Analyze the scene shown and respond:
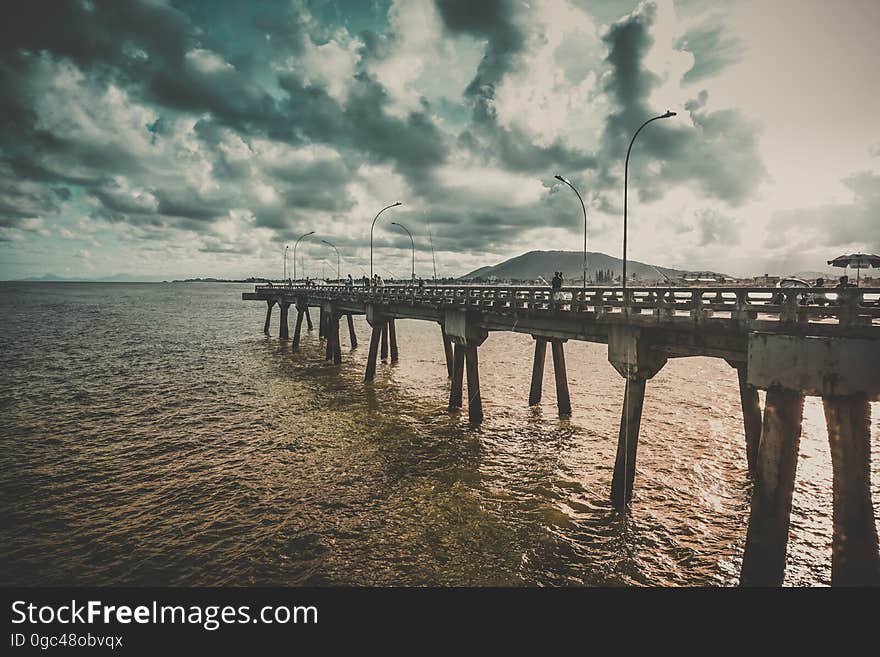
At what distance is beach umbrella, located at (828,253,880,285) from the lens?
30812 millimetres

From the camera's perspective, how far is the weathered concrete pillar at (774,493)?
29.2 ft

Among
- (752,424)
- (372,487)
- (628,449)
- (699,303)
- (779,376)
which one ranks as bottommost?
(372,487)

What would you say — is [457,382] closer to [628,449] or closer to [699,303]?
[628,449]

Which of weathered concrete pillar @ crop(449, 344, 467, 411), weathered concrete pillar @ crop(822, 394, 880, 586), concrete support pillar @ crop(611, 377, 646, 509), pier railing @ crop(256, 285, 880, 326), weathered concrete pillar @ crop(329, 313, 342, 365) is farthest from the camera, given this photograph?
weathered concrete pillar @ crop(329, 313, 342, 365)

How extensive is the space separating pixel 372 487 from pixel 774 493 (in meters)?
11.0

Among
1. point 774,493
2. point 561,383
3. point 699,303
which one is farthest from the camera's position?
point 561,383

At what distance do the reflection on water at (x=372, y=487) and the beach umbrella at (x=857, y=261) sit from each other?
42.2ft

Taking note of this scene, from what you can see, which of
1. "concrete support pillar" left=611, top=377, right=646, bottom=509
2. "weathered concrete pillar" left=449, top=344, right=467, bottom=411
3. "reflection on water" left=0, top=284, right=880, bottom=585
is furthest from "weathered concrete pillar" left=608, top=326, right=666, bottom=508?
"weathered concrete pillar" left=449, top=344, right=467, bottom=411

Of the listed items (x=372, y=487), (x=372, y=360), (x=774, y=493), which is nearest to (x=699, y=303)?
(x=774, y=493)

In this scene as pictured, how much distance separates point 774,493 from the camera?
29.5ft

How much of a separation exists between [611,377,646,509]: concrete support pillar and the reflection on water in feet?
1.87

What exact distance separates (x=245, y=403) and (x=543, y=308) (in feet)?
59.1

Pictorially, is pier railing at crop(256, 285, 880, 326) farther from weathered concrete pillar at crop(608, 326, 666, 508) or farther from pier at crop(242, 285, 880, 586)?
weathered concrete pillar at crop(608, 326, 666, 508)

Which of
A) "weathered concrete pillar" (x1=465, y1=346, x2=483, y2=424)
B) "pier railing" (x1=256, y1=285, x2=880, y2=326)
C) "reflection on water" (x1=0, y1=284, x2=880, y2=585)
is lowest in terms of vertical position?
"reflection on water" (x1=0, y1=284, x2=880, y2=585)
